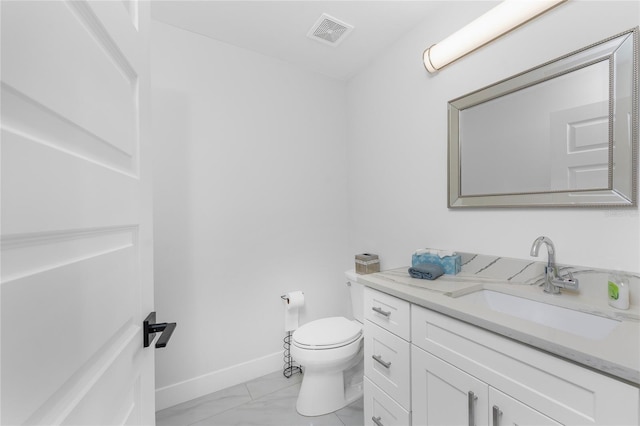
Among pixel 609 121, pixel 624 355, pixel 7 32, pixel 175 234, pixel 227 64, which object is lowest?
pixel 624 355

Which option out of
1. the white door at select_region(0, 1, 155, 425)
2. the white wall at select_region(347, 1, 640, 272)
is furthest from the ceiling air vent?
the white door at select_region(0, 1, 155, 425)

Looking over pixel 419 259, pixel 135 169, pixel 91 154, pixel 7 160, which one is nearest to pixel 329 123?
pixel 419 259

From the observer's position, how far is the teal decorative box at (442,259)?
1.43 meters

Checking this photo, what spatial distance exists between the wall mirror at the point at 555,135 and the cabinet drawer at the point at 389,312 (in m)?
0.69

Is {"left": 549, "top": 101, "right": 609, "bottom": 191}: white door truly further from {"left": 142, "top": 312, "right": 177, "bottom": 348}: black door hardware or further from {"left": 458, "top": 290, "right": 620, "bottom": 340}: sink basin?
{"left": 142, "top": 312, "right": 177, "bottom": 348}: black door hardware

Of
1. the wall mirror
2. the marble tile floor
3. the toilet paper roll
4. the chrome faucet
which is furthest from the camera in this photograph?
the toilet paper roll

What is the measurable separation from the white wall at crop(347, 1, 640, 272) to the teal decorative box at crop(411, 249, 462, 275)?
3.4 inches

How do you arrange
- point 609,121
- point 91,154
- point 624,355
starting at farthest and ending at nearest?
point 609,121 → point 624,355 → point 91,154

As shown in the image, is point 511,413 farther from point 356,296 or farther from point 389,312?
point 356,296

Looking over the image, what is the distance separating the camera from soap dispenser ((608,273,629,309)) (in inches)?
35.4

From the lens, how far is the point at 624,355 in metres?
0.64

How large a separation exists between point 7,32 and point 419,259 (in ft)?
5.36

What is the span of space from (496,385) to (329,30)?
6.84 ft

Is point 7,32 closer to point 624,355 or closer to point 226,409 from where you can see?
point 624,355
